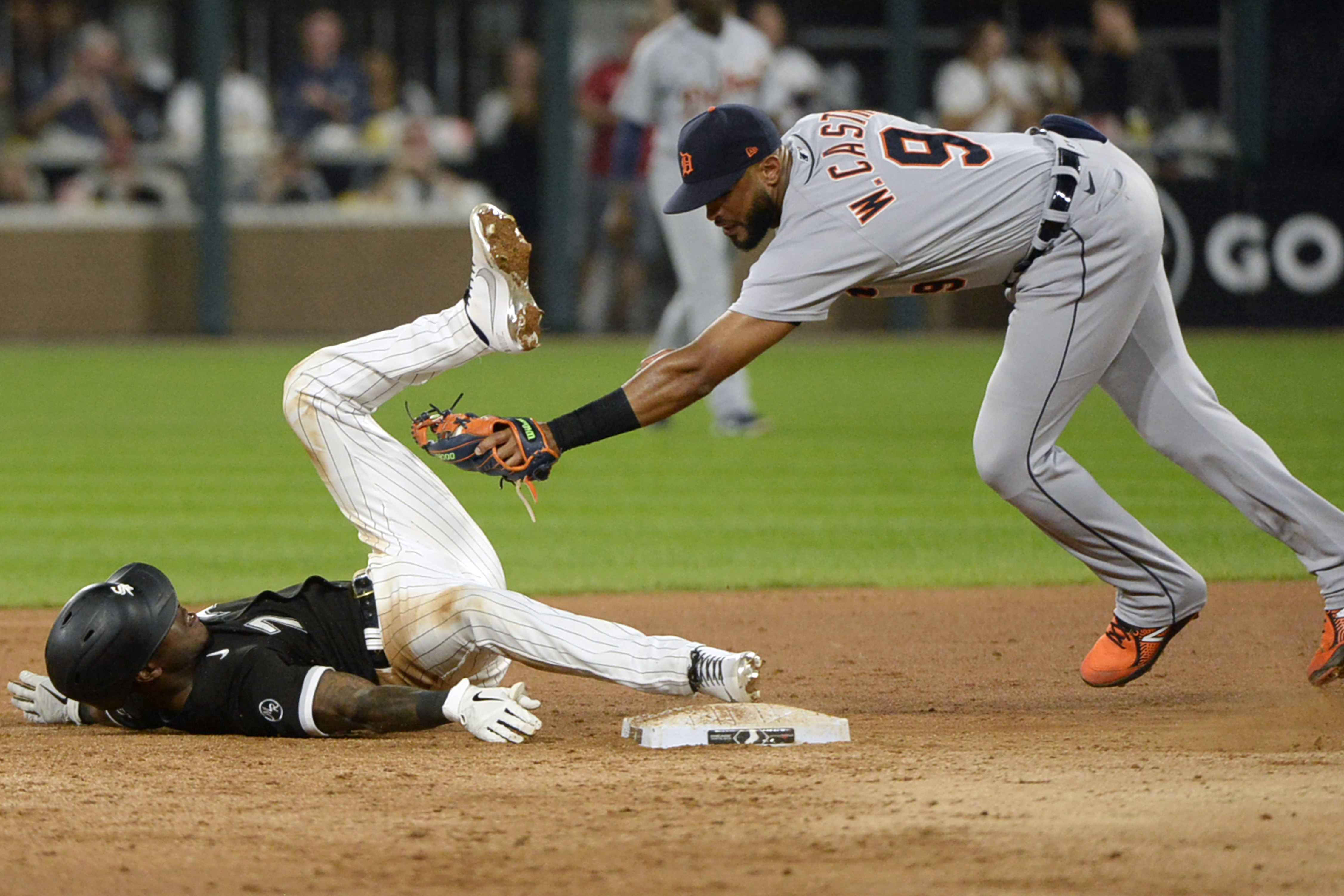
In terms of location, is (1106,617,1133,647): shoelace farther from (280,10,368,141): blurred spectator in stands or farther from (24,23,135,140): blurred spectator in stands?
(24,23,135,140): blurred spectator in stands

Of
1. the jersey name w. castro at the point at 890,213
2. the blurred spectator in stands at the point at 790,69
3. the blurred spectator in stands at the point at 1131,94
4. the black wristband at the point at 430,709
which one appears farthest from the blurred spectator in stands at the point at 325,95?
the black wristband at the point at 430,709

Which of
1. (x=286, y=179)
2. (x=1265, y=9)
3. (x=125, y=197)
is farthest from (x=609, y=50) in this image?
(x=1265, y=9)

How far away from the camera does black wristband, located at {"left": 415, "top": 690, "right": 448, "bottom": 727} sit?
4.10 metres

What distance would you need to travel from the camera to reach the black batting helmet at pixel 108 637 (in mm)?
4109

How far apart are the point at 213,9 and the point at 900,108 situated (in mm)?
6645

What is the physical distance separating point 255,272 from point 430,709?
48.8 feet

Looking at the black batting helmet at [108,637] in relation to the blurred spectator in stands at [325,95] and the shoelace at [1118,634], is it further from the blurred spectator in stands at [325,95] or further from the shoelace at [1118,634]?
the blurred spectator in stands at [325,95]

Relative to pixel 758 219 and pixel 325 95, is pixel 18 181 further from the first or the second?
pixel 758 219

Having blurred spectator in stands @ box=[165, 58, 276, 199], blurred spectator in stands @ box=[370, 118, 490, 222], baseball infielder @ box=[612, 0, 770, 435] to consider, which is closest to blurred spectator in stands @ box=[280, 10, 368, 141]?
blurred spectator in stands @ box=[165, 58, 276, 199]

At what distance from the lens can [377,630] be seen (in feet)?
14.6

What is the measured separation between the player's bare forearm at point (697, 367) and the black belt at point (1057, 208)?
727 mm

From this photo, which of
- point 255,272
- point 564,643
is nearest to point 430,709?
point 564,643

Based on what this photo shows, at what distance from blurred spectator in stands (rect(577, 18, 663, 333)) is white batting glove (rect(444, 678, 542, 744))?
1284 cm

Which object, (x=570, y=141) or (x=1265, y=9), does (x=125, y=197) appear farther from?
(x=1265, y=9)
